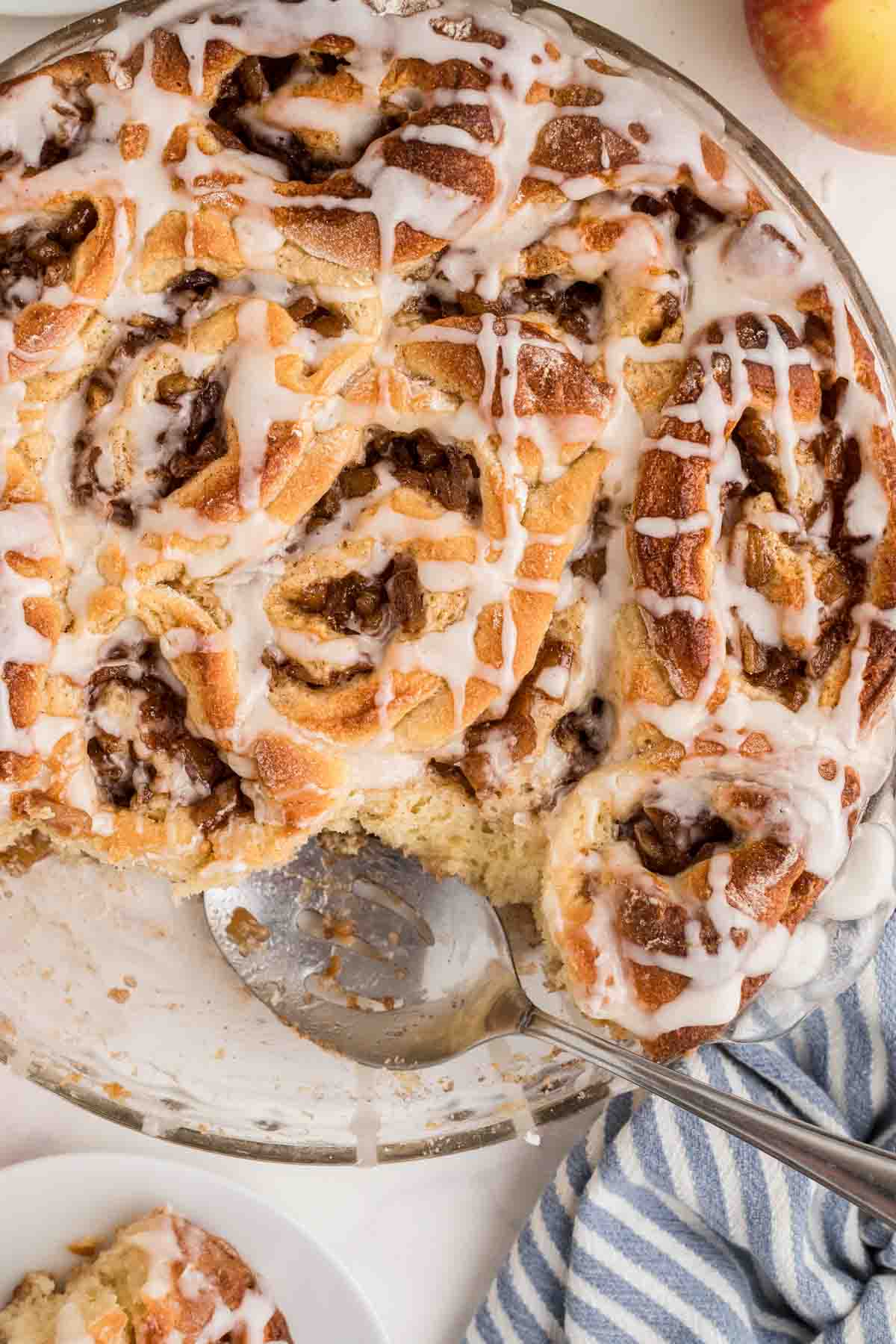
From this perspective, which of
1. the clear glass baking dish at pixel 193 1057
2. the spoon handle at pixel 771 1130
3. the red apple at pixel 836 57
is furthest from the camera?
the clear glass baking dish at pixel 193 1057

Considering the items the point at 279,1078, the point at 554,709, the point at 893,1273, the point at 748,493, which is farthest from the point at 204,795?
the point at 893,1273

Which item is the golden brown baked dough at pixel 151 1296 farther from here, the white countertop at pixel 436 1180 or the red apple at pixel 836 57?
the red apple at pixel 836 57

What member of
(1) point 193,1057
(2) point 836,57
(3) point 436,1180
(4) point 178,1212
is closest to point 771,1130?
(3) point 436,1180

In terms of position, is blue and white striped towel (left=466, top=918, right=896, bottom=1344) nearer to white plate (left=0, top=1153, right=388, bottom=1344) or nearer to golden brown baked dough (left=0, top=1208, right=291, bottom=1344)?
white plate (left=0, top=1153, right=388, bottom=1344)

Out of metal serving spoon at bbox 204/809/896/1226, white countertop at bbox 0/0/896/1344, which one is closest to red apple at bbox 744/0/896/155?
white countertop at bbox 0/0/896/1344

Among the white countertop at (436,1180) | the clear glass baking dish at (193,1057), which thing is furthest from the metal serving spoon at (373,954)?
the white countertop at (436,1180)

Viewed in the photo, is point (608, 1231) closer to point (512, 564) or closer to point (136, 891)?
point (136, 891)
